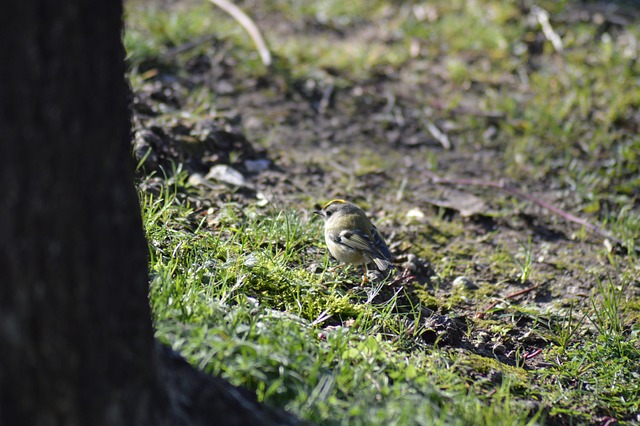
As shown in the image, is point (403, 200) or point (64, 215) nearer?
point (64, 215)

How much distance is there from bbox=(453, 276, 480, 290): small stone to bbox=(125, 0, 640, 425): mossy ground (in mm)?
40

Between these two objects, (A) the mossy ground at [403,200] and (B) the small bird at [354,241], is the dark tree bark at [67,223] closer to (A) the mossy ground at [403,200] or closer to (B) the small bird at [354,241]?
(A) the mossy ground at [403,200]

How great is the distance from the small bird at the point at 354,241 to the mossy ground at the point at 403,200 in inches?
5.5

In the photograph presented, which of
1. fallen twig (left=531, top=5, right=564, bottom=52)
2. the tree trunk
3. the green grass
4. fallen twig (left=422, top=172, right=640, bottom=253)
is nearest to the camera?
the tree trunk

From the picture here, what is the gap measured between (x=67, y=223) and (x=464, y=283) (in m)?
3.13

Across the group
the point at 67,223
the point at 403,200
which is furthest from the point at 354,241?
the point at 67,223

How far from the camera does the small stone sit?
14.9 feet

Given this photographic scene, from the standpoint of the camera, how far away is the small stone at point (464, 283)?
455 centimetres

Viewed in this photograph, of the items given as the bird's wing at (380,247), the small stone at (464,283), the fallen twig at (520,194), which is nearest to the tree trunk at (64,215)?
the bird's wing at (380,247)

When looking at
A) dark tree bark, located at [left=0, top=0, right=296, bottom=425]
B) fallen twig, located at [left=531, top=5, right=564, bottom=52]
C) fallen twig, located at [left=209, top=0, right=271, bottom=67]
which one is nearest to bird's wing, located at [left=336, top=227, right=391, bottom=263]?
dark tree bark, located at [left=0, top=0, right=296, bottom=425]

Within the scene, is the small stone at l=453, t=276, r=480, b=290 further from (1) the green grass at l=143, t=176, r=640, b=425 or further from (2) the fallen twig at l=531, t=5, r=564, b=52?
(2) the fallen twig at l=531, t=5, r=564, b=52

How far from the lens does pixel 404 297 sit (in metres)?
4.26

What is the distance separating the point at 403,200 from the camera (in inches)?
224

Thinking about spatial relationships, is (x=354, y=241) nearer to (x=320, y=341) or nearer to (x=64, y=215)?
(x=320, y=341)
